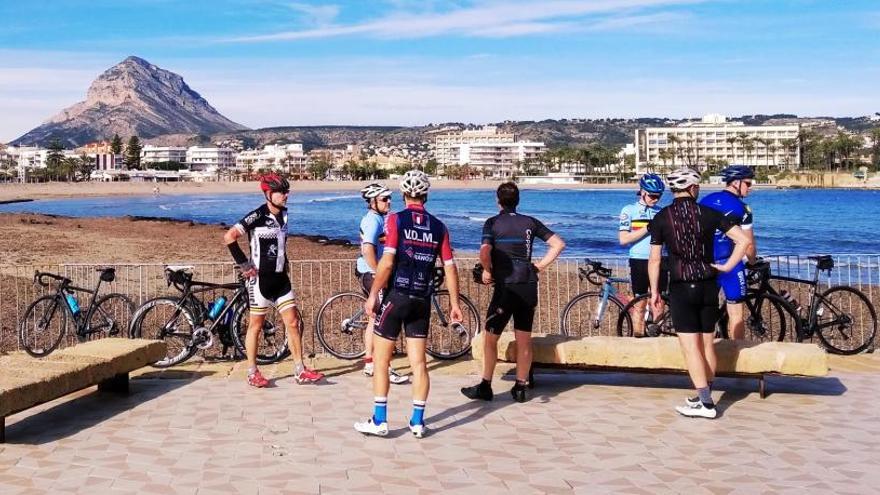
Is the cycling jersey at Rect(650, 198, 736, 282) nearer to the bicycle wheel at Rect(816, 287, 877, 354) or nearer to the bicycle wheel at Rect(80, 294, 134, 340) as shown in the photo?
the bicycle wheel at Rect(816, 287, 877, 354)

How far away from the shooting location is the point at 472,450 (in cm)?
685

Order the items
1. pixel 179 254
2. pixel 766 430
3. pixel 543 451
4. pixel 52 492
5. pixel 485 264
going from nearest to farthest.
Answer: pixel 52 492
pixel 543 451
pixel 766 430
pixel 485 264
pixel 179 254

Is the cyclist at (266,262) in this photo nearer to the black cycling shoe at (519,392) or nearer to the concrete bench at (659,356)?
the concrete bench at (659,356)

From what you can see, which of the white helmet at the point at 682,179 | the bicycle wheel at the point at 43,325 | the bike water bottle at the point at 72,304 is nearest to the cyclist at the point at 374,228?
the white helmet at the point at 682,179

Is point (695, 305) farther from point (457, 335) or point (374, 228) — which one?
point (457, 335)

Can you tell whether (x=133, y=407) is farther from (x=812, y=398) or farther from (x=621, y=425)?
(x=812, y=398)

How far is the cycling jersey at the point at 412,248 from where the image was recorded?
272 inches

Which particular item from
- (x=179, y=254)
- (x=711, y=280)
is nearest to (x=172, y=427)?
(x=711, y=280)

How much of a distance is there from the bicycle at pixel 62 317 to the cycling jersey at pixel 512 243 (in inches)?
190

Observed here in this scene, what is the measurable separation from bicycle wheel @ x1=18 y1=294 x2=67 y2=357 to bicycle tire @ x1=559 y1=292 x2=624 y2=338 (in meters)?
5.93

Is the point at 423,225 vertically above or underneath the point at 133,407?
above

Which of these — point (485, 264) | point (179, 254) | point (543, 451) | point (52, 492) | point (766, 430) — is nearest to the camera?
point (52, 492)

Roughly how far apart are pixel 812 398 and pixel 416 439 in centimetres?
387

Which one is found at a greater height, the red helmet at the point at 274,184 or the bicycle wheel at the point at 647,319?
the red helmet at the point at 274,184
